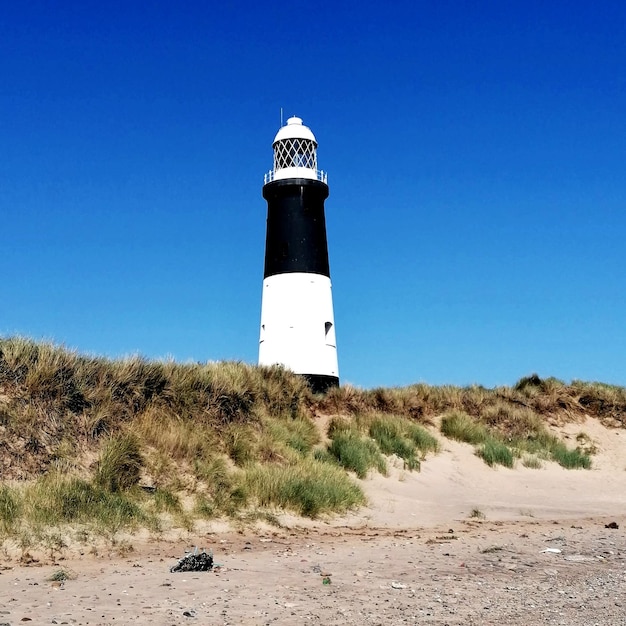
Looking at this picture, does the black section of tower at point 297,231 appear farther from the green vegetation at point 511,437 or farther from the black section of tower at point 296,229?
the green vegetation at point 511,437

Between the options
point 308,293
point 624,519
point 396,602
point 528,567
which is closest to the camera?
point 396,602

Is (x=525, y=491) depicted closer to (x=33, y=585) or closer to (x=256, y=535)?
(x=256, y=535)

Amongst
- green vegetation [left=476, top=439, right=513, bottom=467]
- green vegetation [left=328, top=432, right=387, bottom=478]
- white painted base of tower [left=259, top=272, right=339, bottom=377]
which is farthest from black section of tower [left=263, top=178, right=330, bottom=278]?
green vegetation [left=476, top=439, right=513, bottom=467]

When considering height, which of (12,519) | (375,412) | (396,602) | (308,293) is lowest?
(396,602)

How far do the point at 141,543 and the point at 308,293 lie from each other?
44.1 ft

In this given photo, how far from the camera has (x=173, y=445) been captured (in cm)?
1141

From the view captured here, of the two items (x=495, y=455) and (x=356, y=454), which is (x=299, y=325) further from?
(x=356, y=454)

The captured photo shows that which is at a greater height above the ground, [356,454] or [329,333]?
[329,333]

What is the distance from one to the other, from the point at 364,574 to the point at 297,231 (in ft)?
51.5

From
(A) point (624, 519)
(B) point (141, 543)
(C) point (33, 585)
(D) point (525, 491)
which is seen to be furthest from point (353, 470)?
(C) point (33, 585)

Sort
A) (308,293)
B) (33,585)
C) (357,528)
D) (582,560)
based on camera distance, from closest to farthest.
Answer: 1. (33,585)
2. (582,560)
3. (357,528)
4. (308,293)

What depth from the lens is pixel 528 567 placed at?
26.0 ft

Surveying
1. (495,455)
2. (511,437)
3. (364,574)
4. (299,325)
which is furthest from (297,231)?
(364,574)

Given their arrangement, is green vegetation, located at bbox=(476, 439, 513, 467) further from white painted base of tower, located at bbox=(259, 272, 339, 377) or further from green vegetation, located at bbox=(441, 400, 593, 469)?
white painted base of tower, located at bbox=(259, 272, 339, 377)
